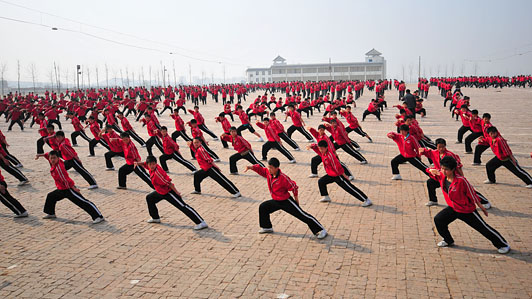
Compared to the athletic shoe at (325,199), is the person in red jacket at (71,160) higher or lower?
higher

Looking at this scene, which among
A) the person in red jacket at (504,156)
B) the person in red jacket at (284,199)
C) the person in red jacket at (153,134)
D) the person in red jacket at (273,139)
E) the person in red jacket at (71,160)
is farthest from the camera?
the person in red jacket at (153,134)

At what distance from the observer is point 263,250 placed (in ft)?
18.8

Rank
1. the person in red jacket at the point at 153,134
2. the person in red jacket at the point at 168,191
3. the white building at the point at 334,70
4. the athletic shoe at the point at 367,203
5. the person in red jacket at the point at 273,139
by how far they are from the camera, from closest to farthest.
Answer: the person in red jacket at the point at 168,191
the athletic shoe at the point at 367,203
the person in red jacket at the point at 273,139
the person in red jacket at the point at 153,134
the white building at the point at 334,70

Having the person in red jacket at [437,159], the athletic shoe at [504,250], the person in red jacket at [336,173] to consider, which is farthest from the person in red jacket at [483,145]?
the athletic shoe at [504,250]

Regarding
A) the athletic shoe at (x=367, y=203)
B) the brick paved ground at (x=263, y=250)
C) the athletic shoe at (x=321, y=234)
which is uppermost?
the athletic shoe at (x=367, y=203)

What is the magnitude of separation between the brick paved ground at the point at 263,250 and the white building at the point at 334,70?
72.7m

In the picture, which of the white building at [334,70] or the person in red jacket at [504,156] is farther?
the white building at [334,70]

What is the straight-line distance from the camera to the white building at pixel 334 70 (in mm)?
80438

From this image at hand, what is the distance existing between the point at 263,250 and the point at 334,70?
8021 centimetres

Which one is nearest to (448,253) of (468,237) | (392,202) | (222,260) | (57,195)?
(468,237)

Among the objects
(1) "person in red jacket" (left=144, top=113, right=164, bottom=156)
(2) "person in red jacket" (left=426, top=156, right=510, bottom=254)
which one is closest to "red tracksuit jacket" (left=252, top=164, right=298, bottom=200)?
(2) "person in red jacket" (left=426, top=156, right=510, bottom=254)

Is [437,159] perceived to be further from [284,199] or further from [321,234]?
[284,199]

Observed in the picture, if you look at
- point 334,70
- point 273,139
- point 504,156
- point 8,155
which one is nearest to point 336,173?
point 504,156

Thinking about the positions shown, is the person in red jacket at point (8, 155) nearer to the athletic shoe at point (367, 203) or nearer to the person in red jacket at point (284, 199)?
the person in red jacket at point (284, 199)
